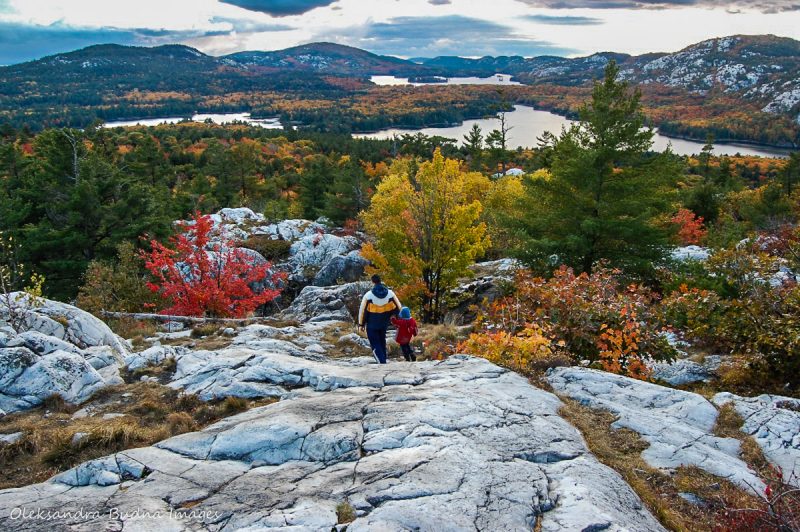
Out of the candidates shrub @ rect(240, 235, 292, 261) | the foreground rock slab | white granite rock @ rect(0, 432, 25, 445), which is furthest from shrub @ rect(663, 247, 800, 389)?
shrub @ rect(240, 235, 292, 261)

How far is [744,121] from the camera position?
171125mm

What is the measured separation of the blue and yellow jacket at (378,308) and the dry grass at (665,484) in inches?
177

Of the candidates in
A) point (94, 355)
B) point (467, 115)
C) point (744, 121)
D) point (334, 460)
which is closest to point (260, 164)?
point (94, 355)

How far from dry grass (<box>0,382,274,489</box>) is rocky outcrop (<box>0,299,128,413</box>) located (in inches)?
10.5

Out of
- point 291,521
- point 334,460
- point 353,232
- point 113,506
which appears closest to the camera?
point 291,521

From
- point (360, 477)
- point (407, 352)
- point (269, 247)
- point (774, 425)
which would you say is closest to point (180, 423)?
point (360, 477)

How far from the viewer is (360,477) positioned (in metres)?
5.19

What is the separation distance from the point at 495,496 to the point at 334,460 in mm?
1927

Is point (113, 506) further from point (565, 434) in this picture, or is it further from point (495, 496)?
point (565, 434)

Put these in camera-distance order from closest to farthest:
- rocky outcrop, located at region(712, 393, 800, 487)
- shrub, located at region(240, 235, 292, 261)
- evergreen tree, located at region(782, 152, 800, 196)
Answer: rocky outcrop, located at region(712, 393, 800, 487) < shrub, located at region(240, 235, 292, 261) < evergreen tree, located at region(782, 152, 800, 196)

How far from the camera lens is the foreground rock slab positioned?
453cm

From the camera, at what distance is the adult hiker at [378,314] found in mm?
10500

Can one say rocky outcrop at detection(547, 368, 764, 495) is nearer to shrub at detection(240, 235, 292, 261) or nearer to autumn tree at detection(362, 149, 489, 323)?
autumn tree at detection(362, 149, 489, 323)

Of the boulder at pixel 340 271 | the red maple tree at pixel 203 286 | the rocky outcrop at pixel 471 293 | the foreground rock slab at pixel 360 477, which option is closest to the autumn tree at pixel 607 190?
the rocky outcrop at pixel 471 293
